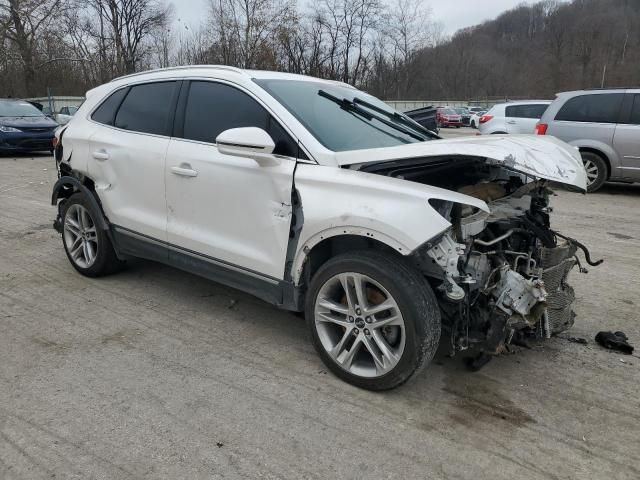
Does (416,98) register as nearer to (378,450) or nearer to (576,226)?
(576,226)

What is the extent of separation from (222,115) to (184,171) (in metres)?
0.48

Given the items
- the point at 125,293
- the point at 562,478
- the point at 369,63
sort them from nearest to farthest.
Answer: the point at 562,478, the point at 125,293, the point at 369,63

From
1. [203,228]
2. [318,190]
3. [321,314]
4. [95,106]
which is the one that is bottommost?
[321,314]

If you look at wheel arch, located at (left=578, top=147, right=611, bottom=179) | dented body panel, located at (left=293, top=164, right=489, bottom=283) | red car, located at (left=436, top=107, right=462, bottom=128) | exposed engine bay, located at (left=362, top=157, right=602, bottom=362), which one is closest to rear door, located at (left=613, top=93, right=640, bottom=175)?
wheel arch, located at (left=578, top=147, right=611, bottom=179)

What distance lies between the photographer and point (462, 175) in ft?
11.0

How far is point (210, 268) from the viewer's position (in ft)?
12.0

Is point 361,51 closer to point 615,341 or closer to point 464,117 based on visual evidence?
point 464,117

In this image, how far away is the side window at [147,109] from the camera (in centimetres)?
395

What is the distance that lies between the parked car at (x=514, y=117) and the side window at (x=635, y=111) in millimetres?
4067

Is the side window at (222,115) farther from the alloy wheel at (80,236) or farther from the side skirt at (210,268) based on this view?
the alloy wheel at (80,236)

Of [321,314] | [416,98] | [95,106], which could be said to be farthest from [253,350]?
[416,98]

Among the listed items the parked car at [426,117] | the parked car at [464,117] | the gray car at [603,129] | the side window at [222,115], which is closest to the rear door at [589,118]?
the gray car at [603,129]

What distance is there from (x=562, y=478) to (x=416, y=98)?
73724 mm

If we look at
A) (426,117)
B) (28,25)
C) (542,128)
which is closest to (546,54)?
(28,25)
